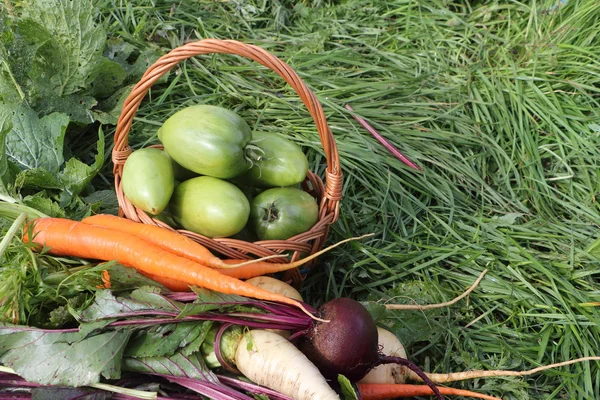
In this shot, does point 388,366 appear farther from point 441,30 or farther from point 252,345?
point 441,30

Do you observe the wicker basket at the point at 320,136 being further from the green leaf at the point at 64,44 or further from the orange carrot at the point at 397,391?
the green leaf at the point at 64,44

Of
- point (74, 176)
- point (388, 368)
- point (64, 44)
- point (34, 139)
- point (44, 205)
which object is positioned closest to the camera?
point (388, 368)

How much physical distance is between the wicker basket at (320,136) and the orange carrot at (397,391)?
403mm

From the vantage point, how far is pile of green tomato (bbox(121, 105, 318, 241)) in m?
1.41

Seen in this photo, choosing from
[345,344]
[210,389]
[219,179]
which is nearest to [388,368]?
[345,344]

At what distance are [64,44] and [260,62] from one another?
1047 mm

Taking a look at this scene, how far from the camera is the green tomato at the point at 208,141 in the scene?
1424 mm

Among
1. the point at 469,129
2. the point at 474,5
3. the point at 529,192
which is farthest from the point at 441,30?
the point at 529,192

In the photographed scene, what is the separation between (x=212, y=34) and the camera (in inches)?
104

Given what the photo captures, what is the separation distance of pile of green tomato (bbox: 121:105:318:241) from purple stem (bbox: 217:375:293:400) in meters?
0.39

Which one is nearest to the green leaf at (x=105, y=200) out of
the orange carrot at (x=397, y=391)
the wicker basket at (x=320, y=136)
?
the wicker basket at (x=320, y=136)

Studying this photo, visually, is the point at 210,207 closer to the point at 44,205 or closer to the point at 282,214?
the point at 282,214

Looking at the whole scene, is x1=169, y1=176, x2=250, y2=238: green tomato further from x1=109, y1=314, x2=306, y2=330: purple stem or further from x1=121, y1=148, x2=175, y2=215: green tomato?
x1=109, y1=314, x2=306, y2=330: purple stem

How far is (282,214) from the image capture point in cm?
147
